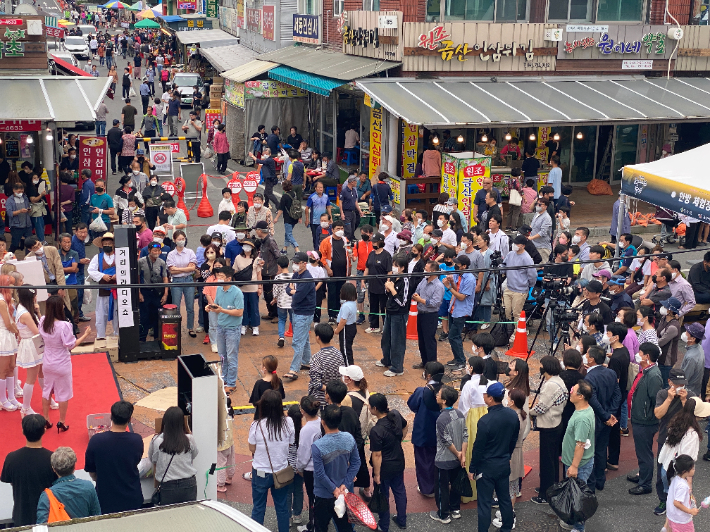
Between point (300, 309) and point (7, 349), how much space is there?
3.79 meters

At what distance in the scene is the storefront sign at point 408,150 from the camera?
20656 millimetres

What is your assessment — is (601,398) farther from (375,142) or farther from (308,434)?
(375,142)

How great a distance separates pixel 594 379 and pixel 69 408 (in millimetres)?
6480

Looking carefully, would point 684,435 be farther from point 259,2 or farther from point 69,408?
point 259,2

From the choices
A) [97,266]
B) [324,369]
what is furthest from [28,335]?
[324,369]

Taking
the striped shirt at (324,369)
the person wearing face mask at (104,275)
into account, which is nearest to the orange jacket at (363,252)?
the person wearing face mask at (104,275)

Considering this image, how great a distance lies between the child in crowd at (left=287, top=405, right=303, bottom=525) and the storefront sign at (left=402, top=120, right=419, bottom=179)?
517 inches

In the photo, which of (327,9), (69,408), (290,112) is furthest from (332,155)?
(69,408)

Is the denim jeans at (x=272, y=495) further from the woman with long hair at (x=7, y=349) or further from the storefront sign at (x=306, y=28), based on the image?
the storefront sign at (x=306, y=28)

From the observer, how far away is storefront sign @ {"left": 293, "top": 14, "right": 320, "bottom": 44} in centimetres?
2630

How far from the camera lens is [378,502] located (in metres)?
8.20

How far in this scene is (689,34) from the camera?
863 inches

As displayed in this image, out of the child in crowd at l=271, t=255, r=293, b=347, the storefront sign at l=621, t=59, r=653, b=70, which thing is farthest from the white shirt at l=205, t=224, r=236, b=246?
the storefront sign at l=621, t=59, r=653, b=70

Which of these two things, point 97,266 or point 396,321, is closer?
point 396,321
